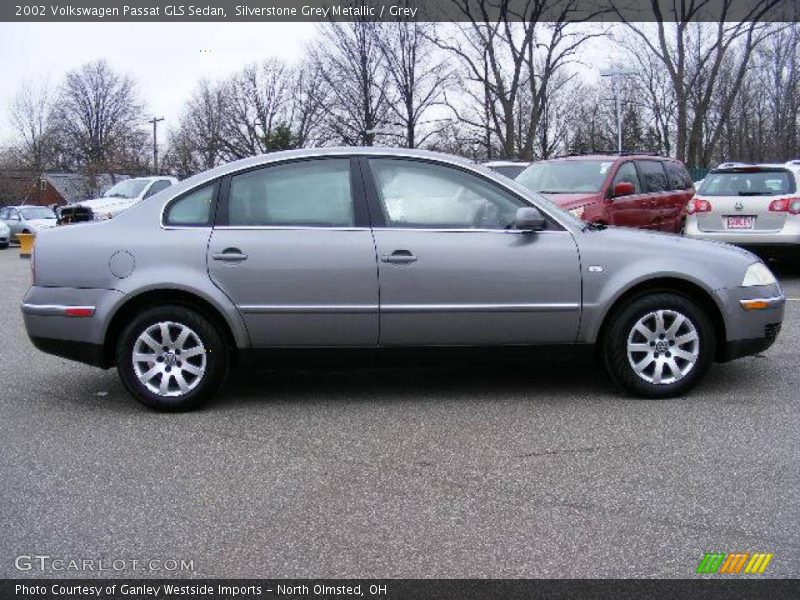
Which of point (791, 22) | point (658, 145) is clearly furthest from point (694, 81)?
point (658, 145)

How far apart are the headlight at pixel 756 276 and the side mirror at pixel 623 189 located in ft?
16.5

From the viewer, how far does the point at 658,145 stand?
187 feet

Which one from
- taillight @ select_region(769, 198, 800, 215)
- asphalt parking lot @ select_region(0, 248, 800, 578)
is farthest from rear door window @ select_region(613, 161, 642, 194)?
asphalt parking lot @ select_region(0, 248, 800, 578)

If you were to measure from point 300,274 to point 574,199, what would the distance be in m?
6.13

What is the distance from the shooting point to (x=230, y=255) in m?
5.28

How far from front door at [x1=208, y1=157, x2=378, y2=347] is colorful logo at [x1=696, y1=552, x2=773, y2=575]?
8.63 feet

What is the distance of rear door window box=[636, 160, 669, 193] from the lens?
11.7m

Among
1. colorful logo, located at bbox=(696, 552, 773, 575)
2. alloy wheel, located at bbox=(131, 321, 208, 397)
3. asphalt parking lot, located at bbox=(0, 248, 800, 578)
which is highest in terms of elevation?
alloy wheel, located at bbox=(131, 321, 208, 397)

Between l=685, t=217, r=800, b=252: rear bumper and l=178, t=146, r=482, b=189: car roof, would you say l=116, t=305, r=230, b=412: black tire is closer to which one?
l=178, t=146, r=482, b=189: car roof

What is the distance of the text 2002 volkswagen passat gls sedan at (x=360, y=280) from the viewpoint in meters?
5.28

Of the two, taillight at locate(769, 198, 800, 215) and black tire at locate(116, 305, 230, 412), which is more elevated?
taillight at locate(769, 198, 800, 215)

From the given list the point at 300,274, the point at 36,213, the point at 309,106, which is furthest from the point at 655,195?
the point at 309,106

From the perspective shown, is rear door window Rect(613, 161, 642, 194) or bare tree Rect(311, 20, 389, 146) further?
bare tree Rect(311, 20, 389, 146)

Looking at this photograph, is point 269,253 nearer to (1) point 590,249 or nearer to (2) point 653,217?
(1) point 590,249
